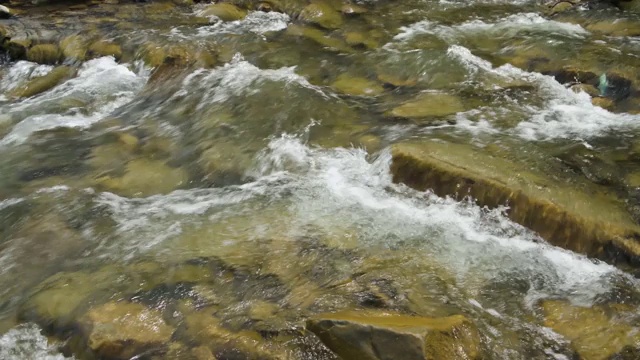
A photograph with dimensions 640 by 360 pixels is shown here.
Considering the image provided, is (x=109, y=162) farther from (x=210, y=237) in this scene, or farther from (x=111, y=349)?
(x=111, y=349)

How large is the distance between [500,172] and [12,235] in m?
4.62

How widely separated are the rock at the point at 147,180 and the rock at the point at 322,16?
5.31m

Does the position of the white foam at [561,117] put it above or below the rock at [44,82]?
above

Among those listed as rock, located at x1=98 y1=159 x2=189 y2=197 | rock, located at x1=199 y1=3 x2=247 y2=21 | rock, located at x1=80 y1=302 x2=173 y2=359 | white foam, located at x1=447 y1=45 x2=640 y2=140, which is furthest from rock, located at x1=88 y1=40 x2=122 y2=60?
rock, located at x1=80 y1=302 x2=173 y2=359

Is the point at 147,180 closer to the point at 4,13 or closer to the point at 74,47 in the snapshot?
the point at 74,47

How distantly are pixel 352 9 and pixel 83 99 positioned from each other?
5.65 m

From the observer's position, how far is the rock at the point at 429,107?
656 cm

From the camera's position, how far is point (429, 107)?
6.70 metres

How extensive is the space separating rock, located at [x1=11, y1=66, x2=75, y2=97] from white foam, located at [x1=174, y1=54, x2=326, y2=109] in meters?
2.43

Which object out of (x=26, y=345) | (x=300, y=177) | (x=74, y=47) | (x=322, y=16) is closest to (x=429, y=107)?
(x=300, y=177)

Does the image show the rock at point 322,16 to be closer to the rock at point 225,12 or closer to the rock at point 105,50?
the rock at point 225,12

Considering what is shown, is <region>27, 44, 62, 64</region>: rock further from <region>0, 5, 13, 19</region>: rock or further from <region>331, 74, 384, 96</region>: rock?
<region>331, 74, 384, 96</region>: rock

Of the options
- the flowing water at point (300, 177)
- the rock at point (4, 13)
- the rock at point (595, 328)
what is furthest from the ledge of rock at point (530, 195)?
the rock at point (4, 13)

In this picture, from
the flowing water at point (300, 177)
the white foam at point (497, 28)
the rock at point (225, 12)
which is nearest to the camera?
the flowing water at point (300, 177)
